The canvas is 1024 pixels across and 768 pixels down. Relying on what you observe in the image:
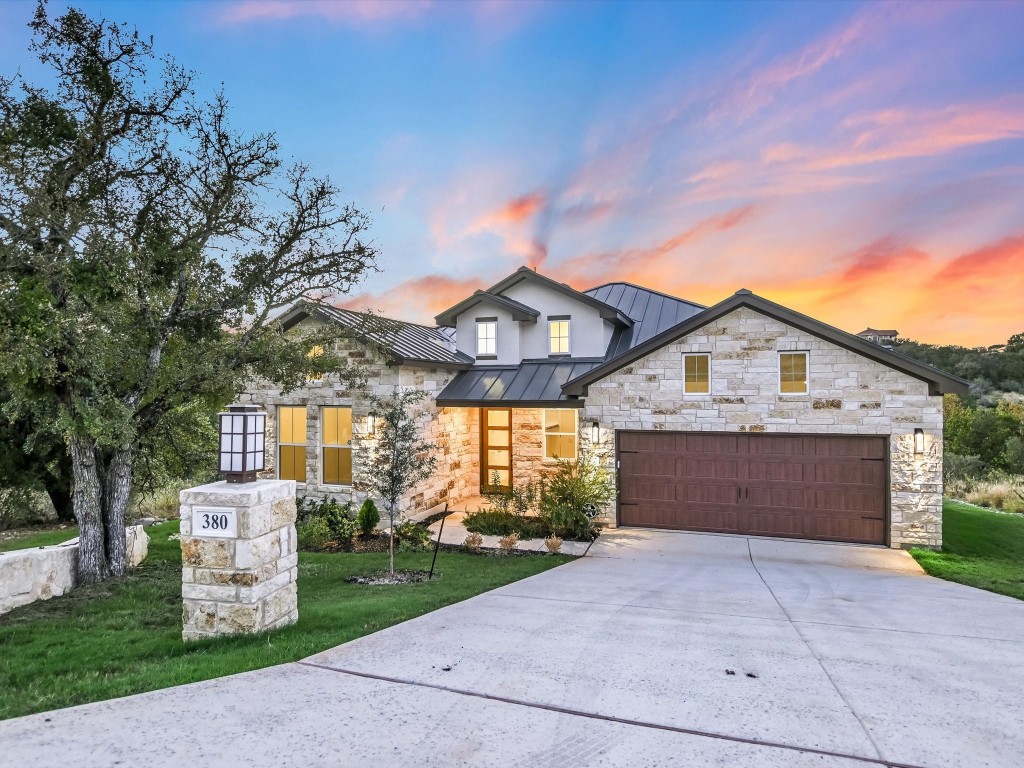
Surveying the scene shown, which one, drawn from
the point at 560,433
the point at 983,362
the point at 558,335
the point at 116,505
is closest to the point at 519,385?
the point at 560,433

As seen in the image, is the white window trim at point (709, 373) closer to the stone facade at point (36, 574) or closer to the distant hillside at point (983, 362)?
the stone facade at point (36, 574)

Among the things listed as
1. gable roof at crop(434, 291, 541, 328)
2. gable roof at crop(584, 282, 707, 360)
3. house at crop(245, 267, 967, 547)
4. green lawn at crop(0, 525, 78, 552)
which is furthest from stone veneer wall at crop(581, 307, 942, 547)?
green lawn at crop(0, 525, 78, 552)

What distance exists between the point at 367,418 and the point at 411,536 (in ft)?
9.88

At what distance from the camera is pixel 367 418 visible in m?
12.8

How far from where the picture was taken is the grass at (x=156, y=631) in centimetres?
420

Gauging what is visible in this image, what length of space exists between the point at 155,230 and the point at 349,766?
8422mm

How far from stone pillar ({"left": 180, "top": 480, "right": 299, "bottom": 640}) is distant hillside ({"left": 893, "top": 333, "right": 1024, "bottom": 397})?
3831 centimetres

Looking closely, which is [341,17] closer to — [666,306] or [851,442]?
[666,306]

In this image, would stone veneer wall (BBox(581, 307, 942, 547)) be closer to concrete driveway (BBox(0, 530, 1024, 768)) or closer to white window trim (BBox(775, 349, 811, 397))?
white window trim (BBox(775, 349, 811, 397))

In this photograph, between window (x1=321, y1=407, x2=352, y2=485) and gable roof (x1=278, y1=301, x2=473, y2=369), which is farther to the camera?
window (x1=321, y1=407, x2=352, y2=485)

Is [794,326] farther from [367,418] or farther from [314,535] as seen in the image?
[314,535]

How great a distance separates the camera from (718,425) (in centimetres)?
1205

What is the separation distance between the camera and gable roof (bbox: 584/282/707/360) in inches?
621

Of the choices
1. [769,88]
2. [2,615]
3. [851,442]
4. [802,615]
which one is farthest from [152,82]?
[851,442]
